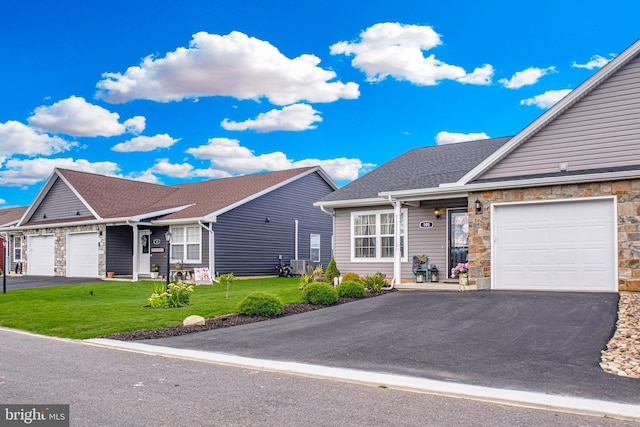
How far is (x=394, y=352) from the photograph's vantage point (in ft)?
27.5

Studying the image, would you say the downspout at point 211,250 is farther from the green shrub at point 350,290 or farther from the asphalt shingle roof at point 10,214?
the asphalt shingle roof at point 10,214

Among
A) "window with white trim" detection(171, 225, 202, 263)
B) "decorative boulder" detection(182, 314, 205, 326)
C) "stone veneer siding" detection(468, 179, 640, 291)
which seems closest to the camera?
"decorative boulder" detection(182, 314, 205, 326)

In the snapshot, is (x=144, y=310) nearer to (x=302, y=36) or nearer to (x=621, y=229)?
(x=621, y=229)

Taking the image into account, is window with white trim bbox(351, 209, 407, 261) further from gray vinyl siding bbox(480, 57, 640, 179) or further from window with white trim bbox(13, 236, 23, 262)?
window with white trim bbox(13, 236, 23, 262)

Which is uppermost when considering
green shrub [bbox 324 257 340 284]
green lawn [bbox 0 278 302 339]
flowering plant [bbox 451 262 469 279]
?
flowering plant [bbox 451 262 469 279]

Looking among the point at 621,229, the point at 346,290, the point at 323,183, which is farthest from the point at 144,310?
the point at 323,183

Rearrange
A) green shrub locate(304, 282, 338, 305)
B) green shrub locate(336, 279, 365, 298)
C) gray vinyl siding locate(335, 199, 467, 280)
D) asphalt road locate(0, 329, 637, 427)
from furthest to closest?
gray vinyl siding locate(335, 199, 467, 280) < green shrub locate(336, 279, 365, 298) < green shrub locate(304, 282, 338, 305) < asphalt road locate(0, 329, 637, 427)

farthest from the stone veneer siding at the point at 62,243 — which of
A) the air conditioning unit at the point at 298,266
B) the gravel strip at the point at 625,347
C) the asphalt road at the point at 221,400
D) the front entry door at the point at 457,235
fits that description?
the gravel strip at the point at 625,347

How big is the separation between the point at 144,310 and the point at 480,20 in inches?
523

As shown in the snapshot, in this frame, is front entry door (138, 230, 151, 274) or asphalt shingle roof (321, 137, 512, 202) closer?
asphalt shingle roof (321, 137, 512, 202)

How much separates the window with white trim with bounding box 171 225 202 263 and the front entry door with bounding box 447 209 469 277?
36.4ft

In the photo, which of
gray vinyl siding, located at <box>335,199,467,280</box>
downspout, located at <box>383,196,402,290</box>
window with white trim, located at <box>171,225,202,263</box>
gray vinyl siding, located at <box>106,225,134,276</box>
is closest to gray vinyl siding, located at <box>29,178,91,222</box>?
gray vinyl siding, located at <box>106,225,134,276</box>

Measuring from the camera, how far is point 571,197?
13789mm

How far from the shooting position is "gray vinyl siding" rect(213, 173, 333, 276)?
24469mm
